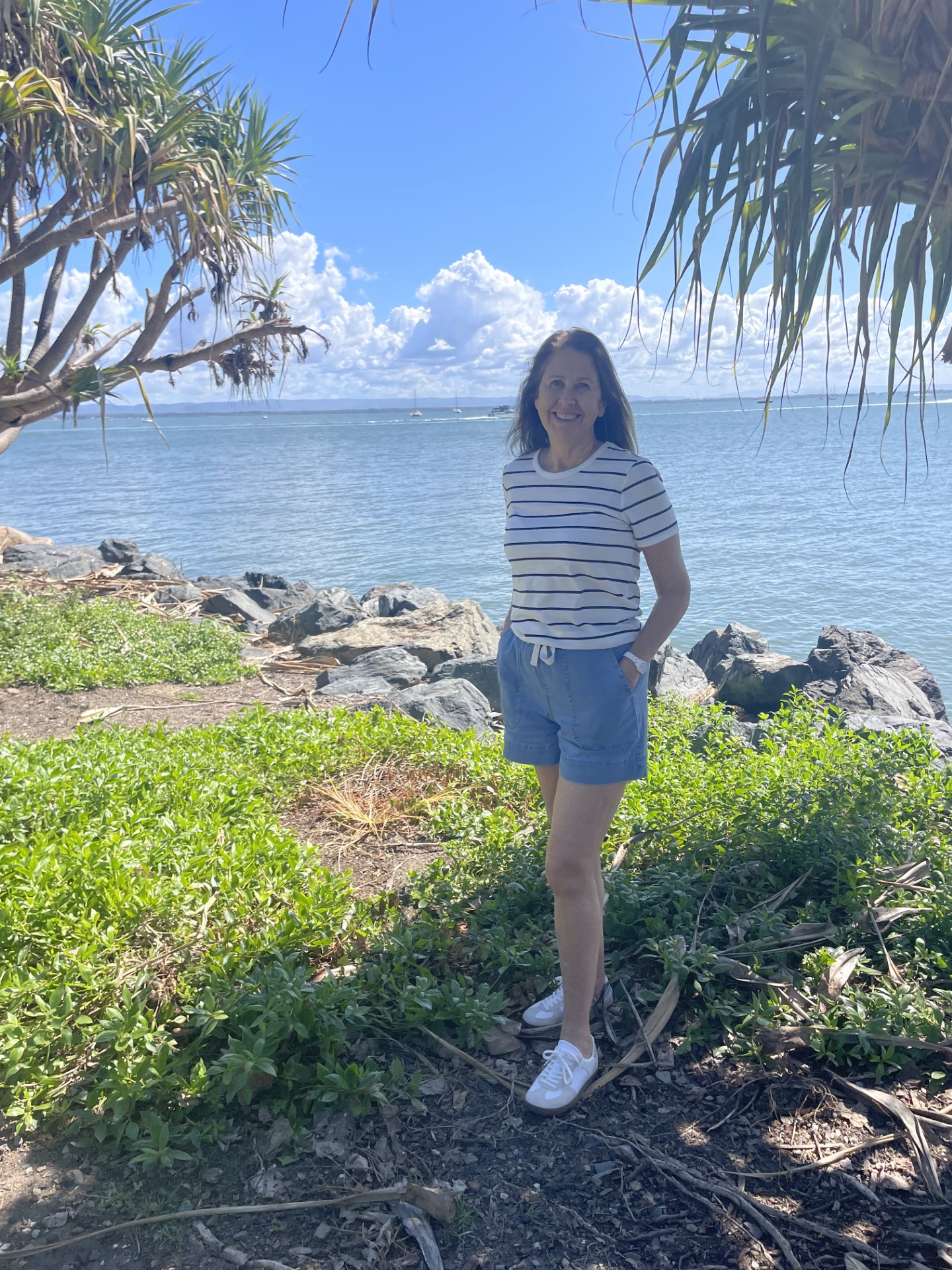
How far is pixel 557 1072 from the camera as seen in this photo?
108 inches

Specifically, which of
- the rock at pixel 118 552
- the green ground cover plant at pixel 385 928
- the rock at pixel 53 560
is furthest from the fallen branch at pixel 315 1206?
the rock at pixel 118 552

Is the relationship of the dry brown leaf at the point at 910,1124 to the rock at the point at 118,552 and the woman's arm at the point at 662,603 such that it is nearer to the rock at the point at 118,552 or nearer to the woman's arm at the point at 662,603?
the woman's arm at the point at 662,603

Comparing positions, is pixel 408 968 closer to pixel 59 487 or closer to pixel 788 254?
pixel 788 254

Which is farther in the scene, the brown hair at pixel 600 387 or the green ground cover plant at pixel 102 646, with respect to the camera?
the green ground cover plant at pixel 102 646

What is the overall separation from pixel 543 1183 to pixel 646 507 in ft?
6.36

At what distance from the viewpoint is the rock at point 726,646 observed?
10.8 m

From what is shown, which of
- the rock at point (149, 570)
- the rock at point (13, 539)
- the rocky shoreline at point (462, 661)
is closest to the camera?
the rocky shoreline at point (462, 661)

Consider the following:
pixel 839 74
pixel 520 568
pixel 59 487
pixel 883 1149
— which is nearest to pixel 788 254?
pixel 839 74

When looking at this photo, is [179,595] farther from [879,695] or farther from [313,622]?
[879,695]

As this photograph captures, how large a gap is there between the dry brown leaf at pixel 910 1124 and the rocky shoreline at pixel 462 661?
3387 mm

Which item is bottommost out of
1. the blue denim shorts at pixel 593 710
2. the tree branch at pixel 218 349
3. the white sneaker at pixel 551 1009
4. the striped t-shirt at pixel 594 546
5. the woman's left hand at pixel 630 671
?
the white sneaker at pixel 551 1009

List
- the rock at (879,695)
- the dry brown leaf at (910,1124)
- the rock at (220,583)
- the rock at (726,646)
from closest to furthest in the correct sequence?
the dry brown leaf at (910,1124) → the rock at (879,695) → the rock at (726,646) → the rock at (220,583)

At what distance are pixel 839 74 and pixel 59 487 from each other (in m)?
48.3

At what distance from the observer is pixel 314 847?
4.01m
